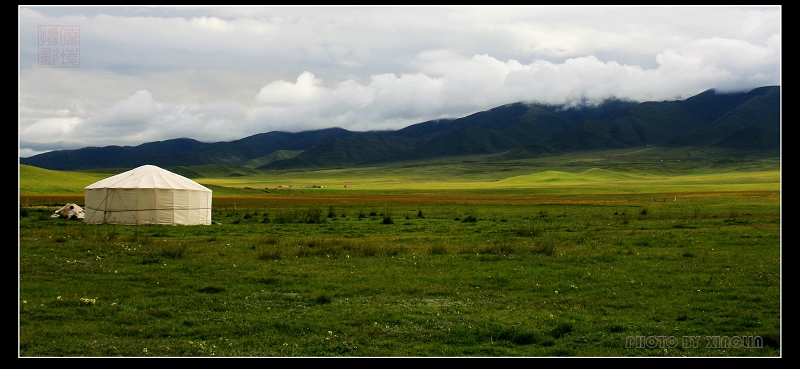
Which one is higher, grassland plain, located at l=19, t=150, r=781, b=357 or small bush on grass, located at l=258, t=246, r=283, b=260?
small bush on grass, located at l=258, t=246, r=283, b=260

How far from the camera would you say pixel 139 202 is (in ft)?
115

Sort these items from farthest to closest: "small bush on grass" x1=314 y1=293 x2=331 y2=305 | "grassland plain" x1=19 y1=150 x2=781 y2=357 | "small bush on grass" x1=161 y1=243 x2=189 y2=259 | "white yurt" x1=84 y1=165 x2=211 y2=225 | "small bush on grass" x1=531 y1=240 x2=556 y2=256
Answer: "white yurt" x1=84 y1=165 x2=211 y2=225
"small bush on grass" x1=531 y1=240 x2=556 y2=256
"small bush on grass" x1=161 y1=243 x2=189 y2=259
"small bush on grass" x1=314 y1=293 x2=331 y2=305
"grassland plain" x1=19 y1=150 x2=781 y2=357

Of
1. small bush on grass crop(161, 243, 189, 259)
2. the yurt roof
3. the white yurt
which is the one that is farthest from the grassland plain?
the yurt roof

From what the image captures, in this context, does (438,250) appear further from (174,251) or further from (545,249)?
(174,251)

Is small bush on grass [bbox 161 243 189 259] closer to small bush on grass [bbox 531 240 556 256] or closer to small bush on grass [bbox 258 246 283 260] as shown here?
small bush on grass [bbox 258 246 283 260]

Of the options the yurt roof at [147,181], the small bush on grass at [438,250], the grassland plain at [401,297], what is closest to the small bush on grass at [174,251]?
the grassland plain at [401,297]

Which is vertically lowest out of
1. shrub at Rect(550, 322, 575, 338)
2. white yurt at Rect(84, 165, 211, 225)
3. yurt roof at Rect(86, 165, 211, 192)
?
shrub at Rect(550, 322, 575, 338)

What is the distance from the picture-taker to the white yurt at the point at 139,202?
3491 centimetres

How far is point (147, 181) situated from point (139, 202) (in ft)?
5.33

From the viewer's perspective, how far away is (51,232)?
2648 centimetres

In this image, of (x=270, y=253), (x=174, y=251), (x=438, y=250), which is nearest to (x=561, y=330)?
(x=438, y=250)

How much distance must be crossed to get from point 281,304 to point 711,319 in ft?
29.4

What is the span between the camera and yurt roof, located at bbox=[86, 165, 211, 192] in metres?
35.3

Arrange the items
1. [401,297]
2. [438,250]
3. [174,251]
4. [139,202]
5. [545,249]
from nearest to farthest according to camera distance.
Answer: [401,297]
[174,251]
[545,249]
[438,250]
[139,202]
